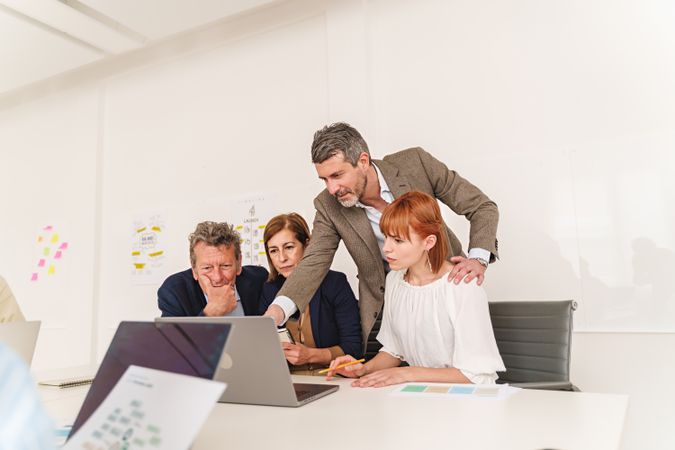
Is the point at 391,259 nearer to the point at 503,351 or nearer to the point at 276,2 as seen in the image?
the point at 503,351

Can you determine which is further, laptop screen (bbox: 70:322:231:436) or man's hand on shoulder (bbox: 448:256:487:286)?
man's hand on shoulder (bbox: 448:256:487:286)

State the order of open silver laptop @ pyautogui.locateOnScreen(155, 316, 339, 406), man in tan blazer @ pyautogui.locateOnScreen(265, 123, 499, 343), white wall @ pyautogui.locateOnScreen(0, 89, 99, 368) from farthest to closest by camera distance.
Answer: white wall @ pyautogui.locateOnScreen(0, 89, 99, 368), man in tan blazer @ pyautogui.locateOnScreen(265, 123, 499, 343), open silver laptop @ pyautogui.locateOnScreen(155, 316, 339, 406)

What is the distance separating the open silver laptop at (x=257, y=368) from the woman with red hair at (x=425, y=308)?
32 centimetres

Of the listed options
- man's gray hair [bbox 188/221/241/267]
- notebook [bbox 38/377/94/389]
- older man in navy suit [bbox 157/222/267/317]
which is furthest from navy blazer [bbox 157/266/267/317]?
notebook [bbox 38/377/94/389]

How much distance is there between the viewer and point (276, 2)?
10.8 ft

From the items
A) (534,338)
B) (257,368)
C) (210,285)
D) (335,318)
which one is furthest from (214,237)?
(534,338)

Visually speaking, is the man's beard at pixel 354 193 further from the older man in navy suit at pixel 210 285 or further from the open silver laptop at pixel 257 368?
the open silver laptop at pixel 257 368

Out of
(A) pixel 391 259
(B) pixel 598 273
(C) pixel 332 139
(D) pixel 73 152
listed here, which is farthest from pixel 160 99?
(B) pixel 598 273

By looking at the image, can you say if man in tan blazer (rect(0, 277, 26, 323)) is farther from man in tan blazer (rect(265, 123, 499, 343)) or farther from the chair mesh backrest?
the chair mesh backrest

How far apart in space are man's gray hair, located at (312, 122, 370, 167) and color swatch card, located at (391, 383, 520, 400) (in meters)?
0.90

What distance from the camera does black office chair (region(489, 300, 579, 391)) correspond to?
1583mm

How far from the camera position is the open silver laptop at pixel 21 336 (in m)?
1.36

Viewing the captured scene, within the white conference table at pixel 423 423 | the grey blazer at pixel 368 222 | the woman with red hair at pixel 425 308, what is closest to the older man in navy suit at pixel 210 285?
the grey blazer at pixel 368 222

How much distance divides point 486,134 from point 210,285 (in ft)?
5.09
